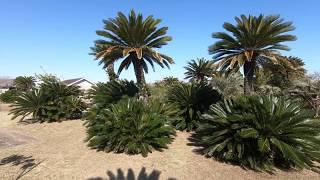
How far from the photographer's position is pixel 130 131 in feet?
38.4

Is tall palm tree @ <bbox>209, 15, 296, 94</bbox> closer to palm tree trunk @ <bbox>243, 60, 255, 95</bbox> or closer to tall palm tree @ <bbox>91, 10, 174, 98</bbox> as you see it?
palm tree trunk @ <bbox>243, 60, 255, 95</bbox>

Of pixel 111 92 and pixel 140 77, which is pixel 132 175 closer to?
pixel 111 92

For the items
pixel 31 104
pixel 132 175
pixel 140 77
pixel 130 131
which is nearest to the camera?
pixel 132 175

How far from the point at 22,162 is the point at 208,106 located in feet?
29.3

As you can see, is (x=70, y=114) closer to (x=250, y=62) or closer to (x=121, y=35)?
(x=121, y=35)

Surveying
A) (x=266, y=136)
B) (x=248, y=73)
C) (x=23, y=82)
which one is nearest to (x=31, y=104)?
(x=248, y=73)

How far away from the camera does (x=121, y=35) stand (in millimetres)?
18219

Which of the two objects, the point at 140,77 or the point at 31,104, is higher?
the point at 140,77

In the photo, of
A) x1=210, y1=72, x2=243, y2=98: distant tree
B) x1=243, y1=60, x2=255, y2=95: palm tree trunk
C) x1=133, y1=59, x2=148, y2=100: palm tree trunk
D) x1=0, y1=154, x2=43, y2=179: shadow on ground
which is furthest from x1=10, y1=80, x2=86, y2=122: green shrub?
x1=210, y1=72, x2=243, y2=98: distant tree

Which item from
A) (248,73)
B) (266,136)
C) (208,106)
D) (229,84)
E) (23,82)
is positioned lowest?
(266,136)

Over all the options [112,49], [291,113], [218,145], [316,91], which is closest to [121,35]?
[112,49]

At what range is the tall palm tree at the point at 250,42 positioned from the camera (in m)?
14.7

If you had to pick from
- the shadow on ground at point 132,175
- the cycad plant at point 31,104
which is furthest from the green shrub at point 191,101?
the cycad plant at point 31,104

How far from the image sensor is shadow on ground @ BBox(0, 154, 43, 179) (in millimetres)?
9895
